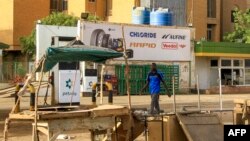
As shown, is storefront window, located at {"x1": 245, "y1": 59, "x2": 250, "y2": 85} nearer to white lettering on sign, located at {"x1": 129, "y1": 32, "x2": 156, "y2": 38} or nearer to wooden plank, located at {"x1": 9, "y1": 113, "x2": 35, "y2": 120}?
white lettering on sign, located at {"x1": 129, "y1": 32, "x2": 156, "y2": 38}

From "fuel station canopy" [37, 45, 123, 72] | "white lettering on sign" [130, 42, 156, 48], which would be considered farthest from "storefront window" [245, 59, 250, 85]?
"fuel station canopy" [37, 45, 123, 72]

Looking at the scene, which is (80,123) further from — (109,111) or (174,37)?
(174,37)

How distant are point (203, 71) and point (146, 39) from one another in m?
7.71

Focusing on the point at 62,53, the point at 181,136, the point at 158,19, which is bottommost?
the point at 181,136

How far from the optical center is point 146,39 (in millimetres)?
39719

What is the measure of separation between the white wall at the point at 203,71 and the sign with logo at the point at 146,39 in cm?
273

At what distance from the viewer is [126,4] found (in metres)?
57.4

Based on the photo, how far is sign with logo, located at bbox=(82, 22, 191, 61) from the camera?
121 feet

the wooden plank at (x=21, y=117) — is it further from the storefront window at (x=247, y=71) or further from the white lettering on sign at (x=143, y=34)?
the storefront window at (x=247, y=71)

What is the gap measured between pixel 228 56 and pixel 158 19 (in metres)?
7.37

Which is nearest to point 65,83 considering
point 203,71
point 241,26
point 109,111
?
point 109,111

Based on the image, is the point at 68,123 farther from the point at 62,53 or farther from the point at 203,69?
the point at 203,69

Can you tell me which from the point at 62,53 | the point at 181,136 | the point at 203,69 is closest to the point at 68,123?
the point at 62,53

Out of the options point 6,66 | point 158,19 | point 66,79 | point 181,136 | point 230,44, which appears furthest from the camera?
point 6,66
